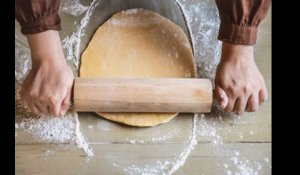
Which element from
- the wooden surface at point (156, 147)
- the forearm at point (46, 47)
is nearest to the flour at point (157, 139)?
the wooden surface at point (156, 147)

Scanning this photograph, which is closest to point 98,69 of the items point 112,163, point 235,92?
point 112,163

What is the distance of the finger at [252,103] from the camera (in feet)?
3.08

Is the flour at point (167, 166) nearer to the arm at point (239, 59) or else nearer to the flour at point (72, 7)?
Result: the arm at point (239, 59)

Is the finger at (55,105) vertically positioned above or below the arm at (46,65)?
below

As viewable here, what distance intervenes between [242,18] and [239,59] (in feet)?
0.32

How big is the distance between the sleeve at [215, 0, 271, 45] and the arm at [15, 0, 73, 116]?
1.25 feet

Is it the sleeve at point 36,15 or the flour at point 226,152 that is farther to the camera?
the flour at point 226,152

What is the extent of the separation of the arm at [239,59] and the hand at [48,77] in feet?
1.16

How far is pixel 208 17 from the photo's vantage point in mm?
1014

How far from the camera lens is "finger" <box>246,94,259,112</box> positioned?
94 centimetres

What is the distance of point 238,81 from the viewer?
93cm

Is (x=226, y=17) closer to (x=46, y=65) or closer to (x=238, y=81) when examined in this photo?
(x=238, y=81)

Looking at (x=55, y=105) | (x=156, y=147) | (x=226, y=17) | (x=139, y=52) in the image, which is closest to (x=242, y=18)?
(x=226, y=17)

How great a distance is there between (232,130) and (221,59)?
0.18 metres
